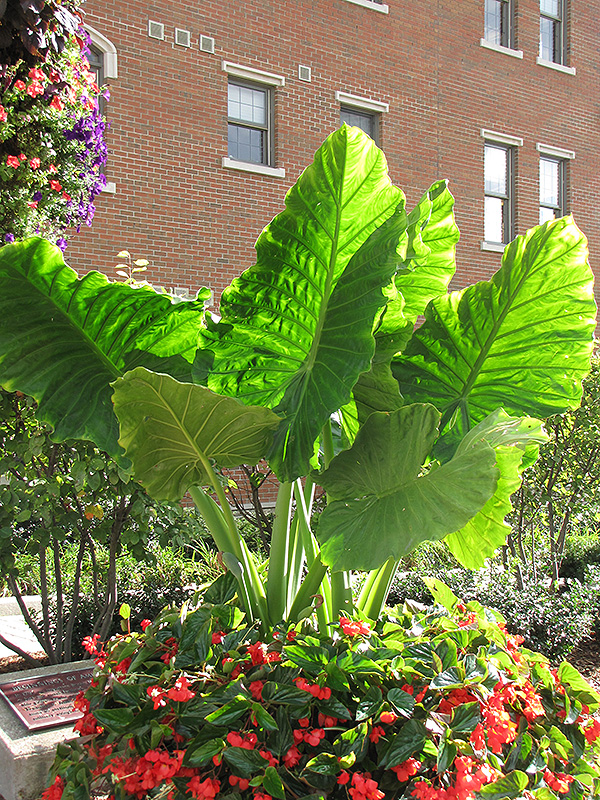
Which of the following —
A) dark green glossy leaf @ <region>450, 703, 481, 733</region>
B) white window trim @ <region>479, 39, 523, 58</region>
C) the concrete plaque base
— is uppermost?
white window trim @ <region>479, 39, 523, 58</region>

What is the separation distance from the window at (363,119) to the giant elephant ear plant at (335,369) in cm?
974

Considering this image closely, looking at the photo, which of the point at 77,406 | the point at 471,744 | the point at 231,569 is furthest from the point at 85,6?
the point at 471,744

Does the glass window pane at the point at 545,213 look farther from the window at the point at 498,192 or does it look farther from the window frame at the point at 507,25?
the window frame at the point at 507,25

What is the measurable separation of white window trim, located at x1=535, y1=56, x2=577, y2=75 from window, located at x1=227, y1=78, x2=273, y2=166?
5.87m

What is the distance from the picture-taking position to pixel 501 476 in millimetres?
1554

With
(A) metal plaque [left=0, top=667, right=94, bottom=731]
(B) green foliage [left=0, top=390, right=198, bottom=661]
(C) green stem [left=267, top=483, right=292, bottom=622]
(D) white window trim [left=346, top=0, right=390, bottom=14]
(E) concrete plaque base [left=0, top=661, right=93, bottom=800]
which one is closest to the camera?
(C) green stem [left=267, top=483, right=292, bottom=622]

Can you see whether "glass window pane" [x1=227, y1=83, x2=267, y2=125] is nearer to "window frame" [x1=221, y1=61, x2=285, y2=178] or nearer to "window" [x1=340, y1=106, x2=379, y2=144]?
"window frame" [x1=221, y1=61, x2=285, y2=178]

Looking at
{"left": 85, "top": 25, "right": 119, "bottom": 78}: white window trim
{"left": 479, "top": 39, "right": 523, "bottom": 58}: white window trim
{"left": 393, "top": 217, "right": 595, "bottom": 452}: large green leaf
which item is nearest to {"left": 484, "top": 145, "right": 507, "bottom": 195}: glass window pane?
{"left": 479, "top": 39, "right": 523, "bottom": 58}: white window trim

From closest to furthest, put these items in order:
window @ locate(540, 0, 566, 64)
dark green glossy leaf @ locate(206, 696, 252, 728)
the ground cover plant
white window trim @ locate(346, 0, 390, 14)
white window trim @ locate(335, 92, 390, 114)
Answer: dark green glossy leaf @ locate(206, 696, 252, 728), the ground cover plant, white window trim @ locate(335, 92, 390, 114), white window trim @ locate(346, 0, 390, 14), window @ locate(540, 0, 566, 64)

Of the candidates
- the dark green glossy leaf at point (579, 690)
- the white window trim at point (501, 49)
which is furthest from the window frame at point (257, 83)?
the dark green glossy leaf at point (579, 690)

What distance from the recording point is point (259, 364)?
6.49ft

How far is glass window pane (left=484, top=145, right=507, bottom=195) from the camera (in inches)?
491

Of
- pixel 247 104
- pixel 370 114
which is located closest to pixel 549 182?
pixel 370 114

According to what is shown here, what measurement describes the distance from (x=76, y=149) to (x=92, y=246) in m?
5.19
